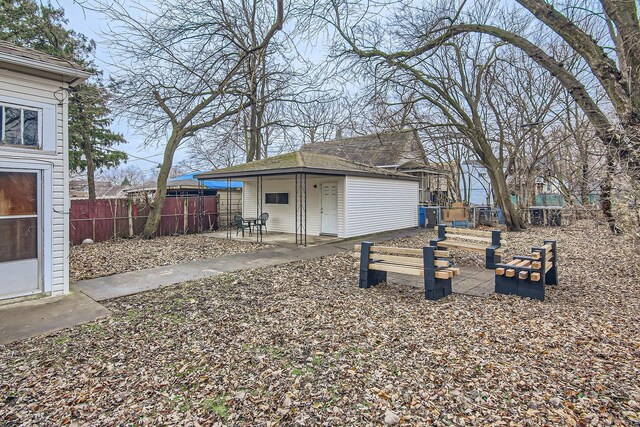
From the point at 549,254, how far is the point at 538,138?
43.1 feet

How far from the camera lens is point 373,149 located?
24.1 m

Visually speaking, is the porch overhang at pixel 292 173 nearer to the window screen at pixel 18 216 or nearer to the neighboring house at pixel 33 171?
the neighboring house at pixel 33 171

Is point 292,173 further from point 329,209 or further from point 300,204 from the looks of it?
point 329,209

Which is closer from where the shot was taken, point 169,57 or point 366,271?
point 366,271

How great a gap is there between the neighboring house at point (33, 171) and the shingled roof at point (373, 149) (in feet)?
54.6

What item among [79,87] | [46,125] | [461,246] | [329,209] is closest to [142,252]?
[46,125]

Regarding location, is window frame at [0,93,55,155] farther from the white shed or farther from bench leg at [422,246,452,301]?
bench leg at [422,246,452,301]

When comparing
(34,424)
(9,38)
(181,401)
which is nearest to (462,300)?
(181,401)

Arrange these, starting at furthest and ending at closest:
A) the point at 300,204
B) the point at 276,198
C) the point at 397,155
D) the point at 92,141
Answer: the point at 397,155, the point at 92,141, the point at 276,198, the point at 300,204

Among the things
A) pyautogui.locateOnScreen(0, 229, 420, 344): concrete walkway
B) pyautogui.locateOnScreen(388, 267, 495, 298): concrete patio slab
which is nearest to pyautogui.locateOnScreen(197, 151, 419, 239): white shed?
pyautogui.locateOnScreen(0, 229, 420, 344): concrete walkway

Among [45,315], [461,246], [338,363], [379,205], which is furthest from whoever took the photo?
[379,205]

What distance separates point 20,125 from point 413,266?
650 cm

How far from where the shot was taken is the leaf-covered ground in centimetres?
796

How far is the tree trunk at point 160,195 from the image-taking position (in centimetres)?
1299
